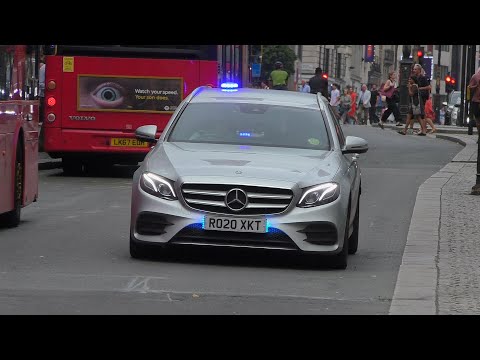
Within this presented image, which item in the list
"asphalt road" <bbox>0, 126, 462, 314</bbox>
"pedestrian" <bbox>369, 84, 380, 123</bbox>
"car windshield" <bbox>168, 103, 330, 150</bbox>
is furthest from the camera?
"pedestrian" <bbox>369, 84, 380, 123</bbox>

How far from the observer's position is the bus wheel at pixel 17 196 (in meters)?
15.1

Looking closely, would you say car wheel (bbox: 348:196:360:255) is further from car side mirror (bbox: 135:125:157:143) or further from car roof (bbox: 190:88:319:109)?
car side mirror (bbox: 135:125:157:143)


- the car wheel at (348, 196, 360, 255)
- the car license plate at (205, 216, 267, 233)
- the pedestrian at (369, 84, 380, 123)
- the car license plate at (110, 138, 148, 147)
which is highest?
the car license plate at (205, 216, 267, 233)

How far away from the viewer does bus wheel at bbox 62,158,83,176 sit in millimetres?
24250

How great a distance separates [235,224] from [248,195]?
26cm

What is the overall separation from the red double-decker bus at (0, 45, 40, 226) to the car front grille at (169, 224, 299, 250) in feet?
9.91

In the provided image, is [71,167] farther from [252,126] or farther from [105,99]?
[252,126]

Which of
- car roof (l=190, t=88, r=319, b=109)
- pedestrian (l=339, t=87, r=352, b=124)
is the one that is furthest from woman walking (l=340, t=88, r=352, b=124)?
car roof (l=190, t=88, r=319, b=109)

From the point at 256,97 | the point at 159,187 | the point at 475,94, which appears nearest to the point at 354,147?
the point at 256,97

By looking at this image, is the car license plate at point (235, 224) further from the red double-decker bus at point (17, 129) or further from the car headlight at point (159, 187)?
the red double-decker bus at point (17, 129)
